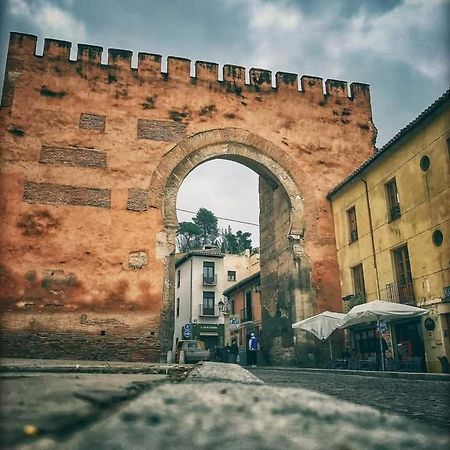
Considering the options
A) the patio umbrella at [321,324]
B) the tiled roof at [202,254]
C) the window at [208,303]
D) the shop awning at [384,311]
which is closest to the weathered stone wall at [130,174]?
the patio umbrella at [321,324]

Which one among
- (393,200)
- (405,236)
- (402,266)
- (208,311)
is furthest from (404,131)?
(208,311)

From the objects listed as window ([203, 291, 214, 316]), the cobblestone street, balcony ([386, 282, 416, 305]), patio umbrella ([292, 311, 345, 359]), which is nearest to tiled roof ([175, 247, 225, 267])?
window ([203, 291, 214, 316])

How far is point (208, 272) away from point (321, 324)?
25.4m

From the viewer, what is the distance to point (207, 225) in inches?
2195

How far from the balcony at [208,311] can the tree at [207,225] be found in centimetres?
1922

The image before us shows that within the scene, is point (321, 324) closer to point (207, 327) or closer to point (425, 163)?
point (425, 163)

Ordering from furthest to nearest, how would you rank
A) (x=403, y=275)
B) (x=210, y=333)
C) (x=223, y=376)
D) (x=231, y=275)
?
(x=231, y=275) → (x=210, y=333) → (x=403, y=275) → (x=223, y=376)

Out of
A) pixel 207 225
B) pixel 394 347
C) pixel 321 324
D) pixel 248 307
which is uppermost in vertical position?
pixel 207 225

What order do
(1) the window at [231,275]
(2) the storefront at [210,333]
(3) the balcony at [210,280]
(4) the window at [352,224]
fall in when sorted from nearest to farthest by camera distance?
(4) the window at [352,224] → (2) the storefront at [210,333] → (3) the balcony at [210,280] → (1) the window at [231,275]

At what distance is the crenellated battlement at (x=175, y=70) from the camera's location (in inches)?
543

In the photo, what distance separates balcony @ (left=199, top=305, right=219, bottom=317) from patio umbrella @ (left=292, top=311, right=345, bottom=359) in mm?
23711

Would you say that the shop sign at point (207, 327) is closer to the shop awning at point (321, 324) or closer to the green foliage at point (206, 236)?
the green foliage at point (206, 236)

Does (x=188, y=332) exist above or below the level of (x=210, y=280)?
below

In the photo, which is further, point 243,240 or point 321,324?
point 243,240
